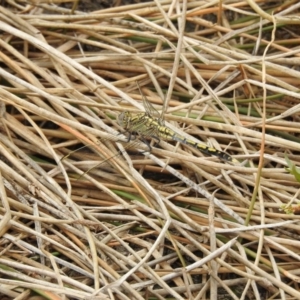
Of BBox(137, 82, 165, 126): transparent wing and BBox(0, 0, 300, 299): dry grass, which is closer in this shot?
BBox(0, 0, 300, 299): dry grass

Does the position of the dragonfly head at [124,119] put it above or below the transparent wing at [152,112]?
above

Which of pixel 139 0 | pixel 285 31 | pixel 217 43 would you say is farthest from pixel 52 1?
pixel 285 31

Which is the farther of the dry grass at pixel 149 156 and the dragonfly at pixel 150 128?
the dragonfly at pixel 150 128

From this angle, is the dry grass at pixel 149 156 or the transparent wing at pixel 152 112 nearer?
the dry grass at pixel 149 156

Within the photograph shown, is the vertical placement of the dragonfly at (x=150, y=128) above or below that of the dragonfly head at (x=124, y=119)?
below

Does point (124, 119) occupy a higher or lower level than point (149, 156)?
higher
